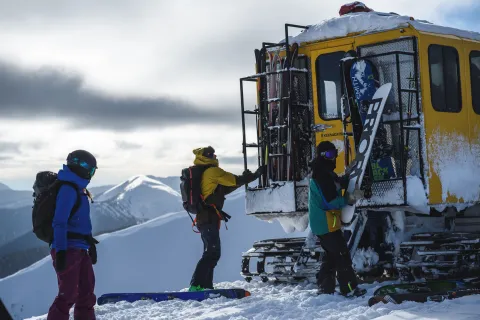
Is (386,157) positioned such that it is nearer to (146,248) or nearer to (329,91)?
(329,91)

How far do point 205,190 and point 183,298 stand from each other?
66.3 inches

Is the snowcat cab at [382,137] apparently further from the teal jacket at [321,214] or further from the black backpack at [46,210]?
the black backpack at [46,210]

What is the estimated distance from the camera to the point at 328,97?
39.7 feet

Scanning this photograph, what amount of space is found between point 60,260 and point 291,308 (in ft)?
9.56

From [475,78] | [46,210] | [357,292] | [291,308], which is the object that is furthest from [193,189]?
[475,78]

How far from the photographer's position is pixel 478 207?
12273mm

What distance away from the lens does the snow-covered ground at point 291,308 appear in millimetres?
7992

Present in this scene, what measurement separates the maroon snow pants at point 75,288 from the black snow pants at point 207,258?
3078mm

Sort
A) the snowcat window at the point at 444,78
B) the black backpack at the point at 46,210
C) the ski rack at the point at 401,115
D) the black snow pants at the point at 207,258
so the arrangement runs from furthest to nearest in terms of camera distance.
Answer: the snowcat window at the point at 444,78, the black snow pants at the point at 207,258, the ski rack at the point at 401,115, the black backpack at the point at 46,210

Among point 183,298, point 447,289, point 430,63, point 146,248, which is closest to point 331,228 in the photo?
point 447,289

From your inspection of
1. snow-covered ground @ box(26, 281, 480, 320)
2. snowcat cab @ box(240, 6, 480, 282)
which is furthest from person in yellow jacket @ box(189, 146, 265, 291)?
snowcat cab @ box(240, 6, 480, 282)

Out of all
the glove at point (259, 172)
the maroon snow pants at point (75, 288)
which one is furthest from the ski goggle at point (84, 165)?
the glove at point (259, 172)

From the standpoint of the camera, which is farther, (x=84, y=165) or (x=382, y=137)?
(x=382, y=137)

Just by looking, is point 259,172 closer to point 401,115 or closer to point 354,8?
point 401,115
